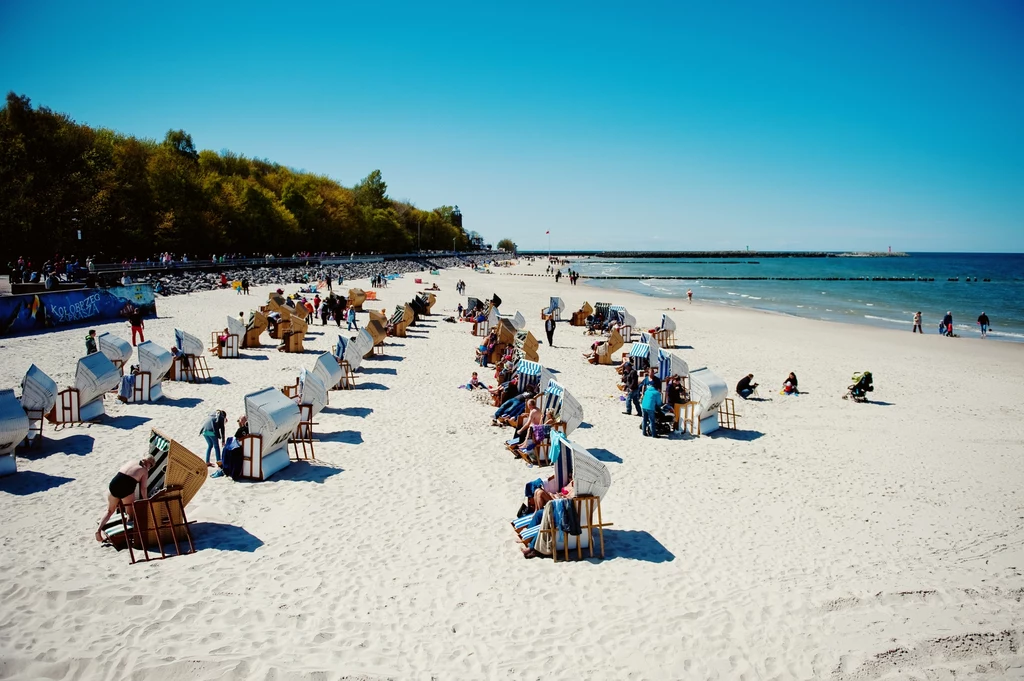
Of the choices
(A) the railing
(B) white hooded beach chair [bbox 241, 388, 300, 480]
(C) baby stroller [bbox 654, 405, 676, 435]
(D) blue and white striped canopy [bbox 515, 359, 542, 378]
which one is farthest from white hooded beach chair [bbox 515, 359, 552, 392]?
Answer: (A) the railing

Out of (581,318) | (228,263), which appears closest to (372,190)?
(228,263)

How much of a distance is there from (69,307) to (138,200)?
29310mm

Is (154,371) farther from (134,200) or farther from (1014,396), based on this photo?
(134,200)

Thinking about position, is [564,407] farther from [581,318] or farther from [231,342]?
[581,318]

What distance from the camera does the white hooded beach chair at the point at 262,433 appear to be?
846 cm

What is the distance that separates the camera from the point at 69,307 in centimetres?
2128

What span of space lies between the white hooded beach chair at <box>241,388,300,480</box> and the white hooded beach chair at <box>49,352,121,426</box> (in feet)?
14.2

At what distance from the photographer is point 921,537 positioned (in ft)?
24.0

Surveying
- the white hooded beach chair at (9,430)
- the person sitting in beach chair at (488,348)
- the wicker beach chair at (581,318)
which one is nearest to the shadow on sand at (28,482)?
the white hooded beach chair at (9,430)

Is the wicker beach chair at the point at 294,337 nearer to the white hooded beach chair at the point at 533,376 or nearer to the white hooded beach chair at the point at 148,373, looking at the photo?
the white hooded beach chair at the point at 148,373

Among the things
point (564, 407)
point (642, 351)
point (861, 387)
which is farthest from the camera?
point (642, 351)

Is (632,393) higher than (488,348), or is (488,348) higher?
(488,348)

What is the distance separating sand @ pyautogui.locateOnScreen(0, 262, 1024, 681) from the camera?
15.9ft

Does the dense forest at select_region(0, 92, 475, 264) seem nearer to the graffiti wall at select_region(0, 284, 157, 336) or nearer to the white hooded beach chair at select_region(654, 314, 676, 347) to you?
the graffiti wall at select_region(0, 284, 157, 336)
